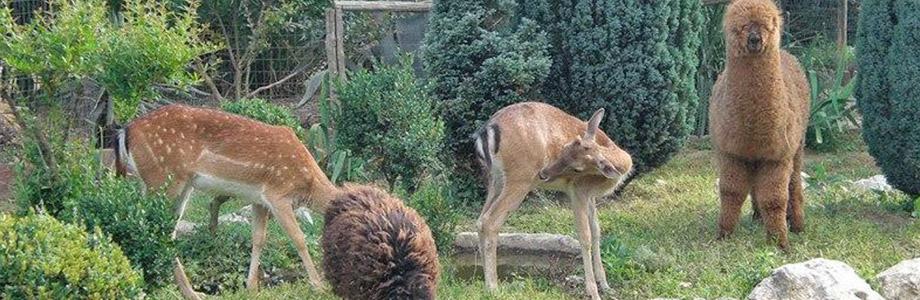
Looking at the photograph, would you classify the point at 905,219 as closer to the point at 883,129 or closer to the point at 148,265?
the point at 883,129

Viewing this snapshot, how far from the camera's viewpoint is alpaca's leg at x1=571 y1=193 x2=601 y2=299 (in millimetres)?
8188

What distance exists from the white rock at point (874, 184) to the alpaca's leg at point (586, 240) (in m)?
3.91

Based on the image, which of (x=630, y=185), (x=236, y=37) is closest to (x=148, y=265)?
(x=630, y=185)

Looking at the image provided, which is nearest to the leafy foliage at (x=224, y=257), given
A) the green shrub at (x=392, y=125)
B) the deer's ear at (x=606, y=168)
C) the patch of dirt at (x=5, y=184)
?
the green shrub at (x=392, y=125)

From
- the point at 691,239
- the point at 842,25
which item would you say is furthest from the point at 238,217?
the point at 842,25

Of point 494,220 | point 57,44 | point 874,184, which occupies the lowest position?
point 874,184

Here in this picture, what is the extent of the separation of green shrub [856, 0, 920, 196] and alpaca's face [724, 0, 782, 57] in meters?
1.63

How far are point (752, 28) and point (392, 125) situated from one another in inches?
107

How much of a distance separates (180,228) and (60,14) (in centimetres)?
239

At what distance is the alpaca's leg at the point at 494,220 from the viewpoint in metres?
8.45

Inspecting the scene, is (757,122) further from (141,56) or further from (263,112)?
(141,56)

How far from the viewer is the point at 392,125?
9984 millimetres

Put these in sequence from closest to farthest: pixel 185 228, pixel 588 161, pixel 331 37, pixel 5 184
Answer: pixel 588 161 → pixel 185 228 → pixel 331 37 → pixel 5 184

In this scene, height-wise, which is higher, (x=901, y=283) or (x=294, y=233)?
(x=294, y=233)
